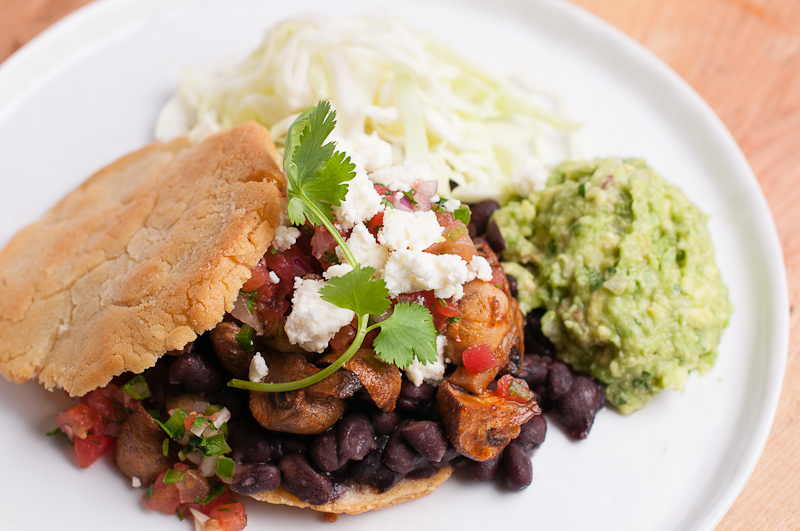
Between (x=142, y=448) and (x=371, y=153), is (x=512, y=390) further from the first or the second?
(x=142, y=448)

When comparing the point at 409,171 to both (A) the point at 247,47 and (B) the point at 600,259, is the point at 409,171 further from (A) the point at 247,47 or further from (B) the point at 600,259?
(A) the point at 247,47

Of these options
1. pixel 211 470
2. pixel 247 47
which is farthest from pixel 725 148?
pixel 211 470

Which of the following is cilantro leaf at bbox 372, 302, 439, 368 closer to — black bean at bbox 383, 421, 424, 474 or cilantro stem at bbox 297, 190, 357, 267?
cilantro stem at bbox 297, 190, 357, 267

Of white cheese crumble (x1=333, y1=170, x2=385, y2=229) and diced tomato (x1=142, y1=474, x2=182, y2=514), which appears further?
diced tomato (x1=142, y1=474, x2=182, y2=514)

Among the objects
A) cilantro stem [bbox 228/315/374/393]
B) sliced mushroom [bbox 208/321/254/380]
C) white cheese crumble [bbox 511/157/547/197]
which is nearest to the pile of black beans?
sliced mushroom [bbox 208/321/254/380]

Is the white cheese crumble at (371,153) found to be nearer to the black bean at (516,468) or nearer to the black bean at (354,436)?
the black bean at (354,436)

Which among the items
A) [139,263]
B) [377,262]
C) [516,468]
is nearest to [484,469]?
[516,468]

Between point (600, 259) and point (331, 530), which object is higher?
point (600, 259)
